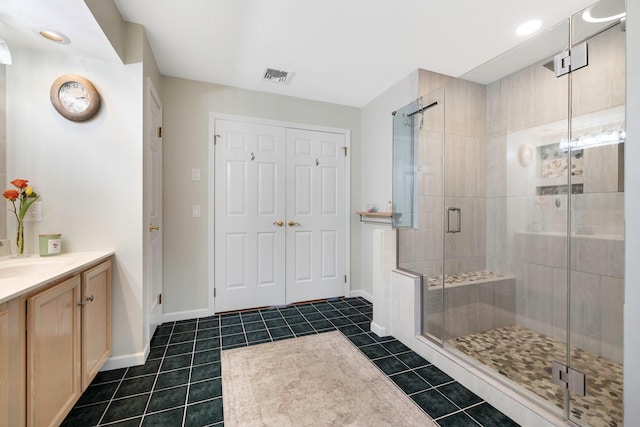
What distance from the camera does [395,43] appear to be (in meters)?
2.19

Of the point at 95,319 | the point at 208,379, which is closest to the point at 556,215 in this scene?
the point at 208,379

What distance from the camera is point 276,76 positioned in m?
2.69

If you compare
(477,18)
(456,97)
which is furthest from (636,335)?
(456,97)

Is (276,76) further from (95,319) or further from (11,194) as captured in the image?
(95,319)

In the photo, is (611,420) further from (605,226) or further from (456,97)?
(456,97)

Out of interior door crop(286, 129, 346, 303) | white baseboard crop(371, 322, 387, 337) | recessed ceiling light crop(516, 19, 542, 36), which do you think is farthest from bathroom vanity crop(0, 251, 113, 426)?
recessed ceiling light crop(516, 19, 542, 36)

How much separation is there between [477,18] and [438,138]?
93 cm

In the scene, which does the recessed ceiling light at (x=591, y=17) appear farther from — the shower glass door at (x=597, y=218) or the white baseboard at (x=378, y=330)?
the white baseboard at (x=378, y=330)

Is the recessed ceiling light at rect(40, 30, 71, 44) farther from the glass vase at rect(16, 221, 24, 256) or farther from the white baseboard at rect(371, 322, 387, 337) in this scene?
the white baseboard at rect(371, 322, 387, 337)

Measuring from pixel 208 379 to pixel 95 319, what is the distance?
0.80 metres

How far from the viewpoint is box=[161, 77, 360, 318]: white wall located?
268cm

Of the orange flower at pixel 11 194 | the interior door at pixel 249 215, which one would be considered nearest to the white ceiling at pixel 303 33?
the interior door at pixel 249 215

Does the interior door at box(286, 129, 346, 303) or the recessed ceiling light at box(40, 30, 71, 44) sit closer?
the recessed ceiling light at box(40, 30, 71, 44)

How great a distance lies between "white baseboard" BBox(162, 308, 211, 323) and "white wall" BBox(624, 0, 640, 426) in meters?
3.01
